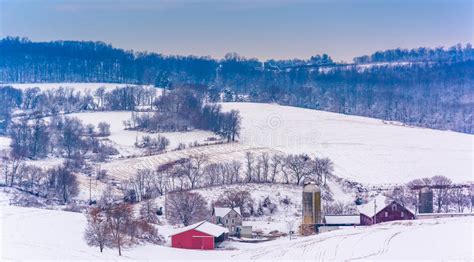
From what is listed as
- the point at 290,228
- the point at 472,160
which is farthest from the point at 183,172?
the point at 472,160

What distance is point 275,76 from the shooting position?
100 meters

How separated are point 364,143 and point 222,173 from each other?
599 inches

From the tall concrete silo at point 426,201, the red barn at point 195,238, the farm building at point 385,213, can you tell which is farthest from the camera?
the tall concrete silo at point 426,201

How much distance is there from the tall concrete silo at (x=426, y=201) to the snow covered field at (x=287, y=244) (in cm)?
951

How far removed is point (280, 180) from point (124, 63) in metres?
58.6

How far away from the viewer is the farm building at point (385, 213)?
38.4 meters

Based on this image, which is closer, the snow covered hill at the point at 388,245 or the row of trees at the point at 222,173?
the snow covered hill at the point at 388,245

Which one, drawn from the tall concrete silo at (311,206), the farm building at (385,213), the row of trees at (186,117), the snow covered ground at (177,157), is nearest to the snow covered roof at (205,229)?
the tall concrete silo at (311,206)

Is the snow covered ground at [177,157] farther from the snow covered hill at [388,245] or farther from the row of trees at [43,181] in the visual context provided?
the snow covered hill at [388,245]

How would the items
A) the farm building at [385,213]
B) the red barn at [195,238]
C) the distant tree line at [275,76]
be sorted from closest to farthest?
1. the red barn at [195,238]
2. the farm building at [385,213]
3. the distant tree line at [275,76]

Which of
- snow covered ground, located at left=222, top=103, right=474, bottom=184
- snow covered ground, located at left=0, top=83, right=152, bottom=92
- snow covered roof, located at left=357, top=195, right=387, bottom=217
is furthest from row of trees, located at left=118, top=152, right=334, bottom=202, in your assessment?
snow covered ground, located at left=0, top=83, right=152, bottom=92

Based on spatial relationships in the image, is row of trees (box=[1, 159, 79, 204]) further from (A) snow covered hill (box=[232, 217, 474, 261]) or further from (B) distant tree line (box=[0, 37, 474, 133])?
(B) distant tree line (box=[0, 37, 474, 133])

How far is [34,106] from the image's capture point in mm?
79188

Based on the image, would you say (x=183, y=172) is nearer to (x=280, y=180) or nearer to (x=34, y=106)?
(x=280, y=180)
